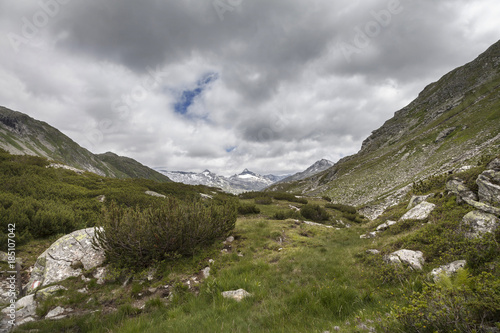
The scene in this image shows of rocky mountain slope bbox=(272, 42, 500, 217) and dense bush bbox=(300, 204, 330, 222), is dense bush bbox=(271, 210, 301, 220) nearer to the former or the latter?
dense bush bbox=(300, 204, 330, 222)

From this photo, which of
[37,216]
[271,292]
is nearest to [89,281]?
[37,216]

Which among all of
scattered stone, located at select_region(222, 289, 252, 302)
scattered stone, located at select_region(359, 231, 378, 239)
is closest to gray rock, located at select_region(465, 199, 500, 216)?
scattered stone, located at select_region(359, 231, 378, 239)

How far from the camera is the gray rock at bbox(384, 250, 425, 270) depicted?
22.6ft

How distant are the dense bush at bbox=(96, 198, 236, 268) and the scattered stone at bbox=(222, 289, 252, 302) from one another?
3.52 m

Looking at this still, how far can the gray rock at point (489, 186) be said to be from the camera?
318 inches

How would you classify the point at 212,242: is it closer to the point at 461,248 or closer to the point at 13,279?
the point at 13,279

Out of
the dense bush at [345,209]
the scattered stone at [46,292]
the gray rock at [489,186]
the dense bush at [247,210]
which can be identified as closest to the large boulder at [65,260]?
the scattered stone at [46,292]

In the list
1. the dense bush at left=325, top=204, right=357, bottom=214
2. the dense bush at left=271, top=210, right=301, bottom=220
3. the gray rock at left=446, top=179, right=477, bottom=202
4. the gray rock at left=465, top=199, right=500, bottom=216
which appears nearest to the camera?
the gray rock at left=465, top=199, right=500, bottom=216

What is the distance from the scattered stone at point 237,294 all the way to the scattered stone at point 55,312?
521 centimetres

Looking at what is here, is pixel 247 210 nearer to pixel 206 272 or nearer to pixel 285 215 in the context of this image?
pixel 285 215

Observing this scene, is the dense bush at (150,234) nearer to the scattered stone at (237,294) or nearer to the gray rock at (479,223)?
the scattered stone at (237,294)

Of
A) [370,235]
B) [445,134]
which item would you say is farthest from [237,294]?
[445,134]

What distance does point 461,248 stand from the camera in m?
6.26

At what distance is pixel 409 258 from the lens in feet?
23.6
